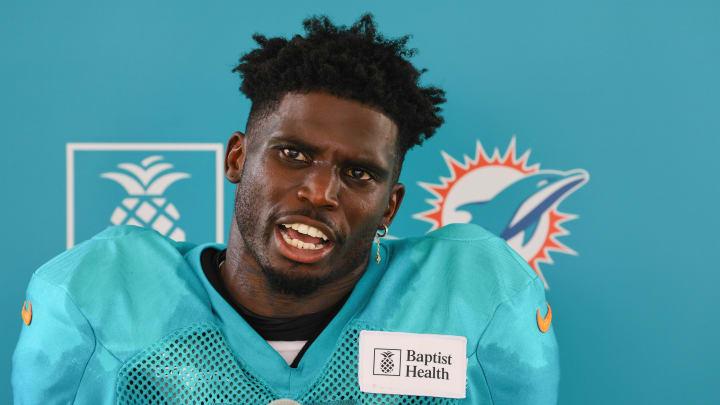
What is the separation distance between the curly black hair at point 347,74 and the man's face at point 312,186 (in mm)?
22

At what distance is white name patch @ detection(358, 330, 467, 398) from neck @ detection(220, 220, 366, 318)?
0.38 ft

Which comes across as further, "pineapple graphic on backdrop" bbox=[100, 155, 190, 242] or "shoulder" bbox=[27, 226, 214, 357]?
"pineapple graphic on backdrop" bbox=[100, 155, 190, 242]

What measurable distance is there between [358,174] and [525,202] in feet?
1.59

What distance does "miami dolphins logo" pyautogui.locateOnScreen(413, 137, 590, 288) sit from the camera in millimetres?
1316

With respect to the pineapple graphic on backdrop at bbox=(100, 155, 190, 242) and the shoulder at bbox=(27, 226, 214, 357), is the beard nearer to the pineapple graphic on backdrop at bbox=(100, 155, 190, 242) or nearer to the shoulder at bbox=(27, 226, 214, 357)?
the shoulder at bbox=(27, 226, 214, 357)

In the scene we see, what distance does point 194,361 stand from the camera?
0.93 metres

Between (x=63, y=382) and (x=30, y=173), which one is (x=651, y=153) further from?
(x=30, y=173)

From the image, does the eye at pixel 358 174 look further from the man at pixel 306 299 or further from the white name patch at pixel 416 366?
the white name patch at pixel 416 366

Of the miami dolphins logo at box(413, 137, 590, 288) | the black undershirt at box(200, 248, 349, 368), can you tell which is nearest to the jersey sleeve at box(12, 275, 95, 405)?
the black undershirt at box(200, 248, 349, 368)

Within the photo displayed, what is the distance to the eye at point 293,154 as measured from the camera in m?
0.96

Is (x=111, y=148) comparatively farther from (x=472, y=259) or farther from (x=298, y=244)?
(x=472, y=259)

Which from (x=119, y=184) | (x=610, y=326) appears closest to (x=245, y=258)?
(x=119, y=184)

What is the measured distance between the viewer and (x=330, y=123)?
0.94m

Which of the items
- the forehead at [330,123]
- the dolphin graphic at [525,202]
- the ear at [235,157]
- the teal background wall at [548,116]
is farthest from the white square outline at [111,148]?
the dolphin graphic at [525,202]
